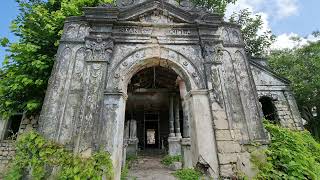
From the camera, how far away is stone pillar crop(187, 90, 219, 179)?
15.3ft

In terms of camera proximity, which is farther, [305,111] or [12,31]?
[305,111]

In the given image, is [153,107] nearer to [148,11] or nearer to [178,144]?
[178,144]

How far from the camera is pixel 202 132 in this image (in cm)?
490

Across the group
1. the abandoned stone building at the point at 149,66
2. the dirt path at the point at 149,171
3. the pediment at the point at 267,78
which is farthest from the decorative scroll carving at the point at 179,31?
the pediment at the point at 267,78

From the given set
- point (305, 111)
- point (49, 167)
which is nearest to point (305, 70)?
point (305, 111)

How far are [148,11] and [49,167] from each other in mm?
4893

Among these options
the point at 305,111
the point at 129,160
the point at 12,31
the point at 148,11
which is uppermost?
the point at 12,31

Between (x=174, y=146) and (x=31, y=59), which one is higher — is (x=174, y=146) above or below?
below

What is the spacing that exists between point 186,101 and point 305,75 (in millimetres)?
11922

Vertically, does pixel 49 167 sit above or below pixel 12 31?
below

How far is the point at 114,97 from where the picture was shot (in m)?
4.97

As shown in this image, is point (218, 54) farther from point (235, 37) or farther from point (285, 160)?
point (285, 160)

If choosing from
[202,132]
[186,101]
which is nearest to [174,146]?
A: [186,101]

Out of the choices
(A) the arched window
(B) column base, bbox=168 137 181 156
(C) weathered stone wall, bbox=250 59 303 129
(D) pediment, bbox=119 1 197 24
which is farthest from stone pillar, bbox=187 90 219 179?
(A) the arched window
